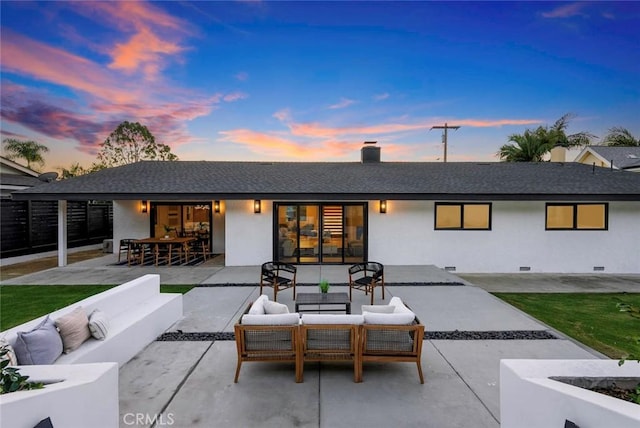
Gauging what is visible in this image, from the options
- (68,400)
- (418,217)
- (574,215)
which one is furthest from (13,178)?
(574,215)

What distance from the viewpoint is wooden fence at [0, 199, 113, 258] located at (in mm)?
11997

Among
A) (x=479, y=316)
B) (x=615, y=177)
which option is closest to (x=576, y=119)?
(x=615, y=177)

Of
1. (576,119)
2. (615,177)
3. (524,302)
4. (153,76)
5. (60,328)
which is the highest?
(576,119)

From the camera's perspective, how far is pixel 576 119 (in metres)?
24.6

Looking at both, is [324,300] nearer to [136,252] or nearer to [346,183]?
[346,183]

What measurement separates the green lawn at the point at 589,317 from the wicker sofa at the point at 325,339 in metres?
3.01

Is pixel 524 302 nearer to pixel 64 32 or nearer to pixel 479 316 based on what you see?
pixel 479 316

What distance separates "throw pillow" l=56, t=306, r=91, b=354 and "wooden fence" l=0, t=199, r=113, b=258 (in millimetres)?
12480

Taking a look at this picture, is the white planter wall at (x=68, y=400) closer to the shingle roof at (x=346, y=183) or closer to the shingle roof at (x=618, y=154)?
the shingle roof at (x=346, y=183)

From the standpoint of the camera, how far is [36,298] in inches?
275

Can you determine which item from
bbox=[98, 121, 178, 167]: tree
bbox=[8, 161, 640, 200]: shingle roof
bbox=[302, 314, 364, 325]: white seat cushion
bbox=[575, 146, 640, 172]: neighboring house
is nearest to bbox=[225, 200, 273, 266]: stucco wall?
bbox=[8, 161, 640, 200]: shingle roof

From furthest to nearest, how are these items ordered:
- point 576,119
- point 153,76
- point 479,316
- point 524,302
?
point 576,119, point 153,76, point 524,302, point 479,316

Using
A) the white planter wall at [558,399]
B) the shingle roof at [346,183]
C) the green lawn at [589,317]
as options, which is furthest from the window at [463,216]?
the white planter wall at [558,399]

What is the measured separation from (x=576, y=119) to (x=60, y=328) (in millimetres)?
33192
